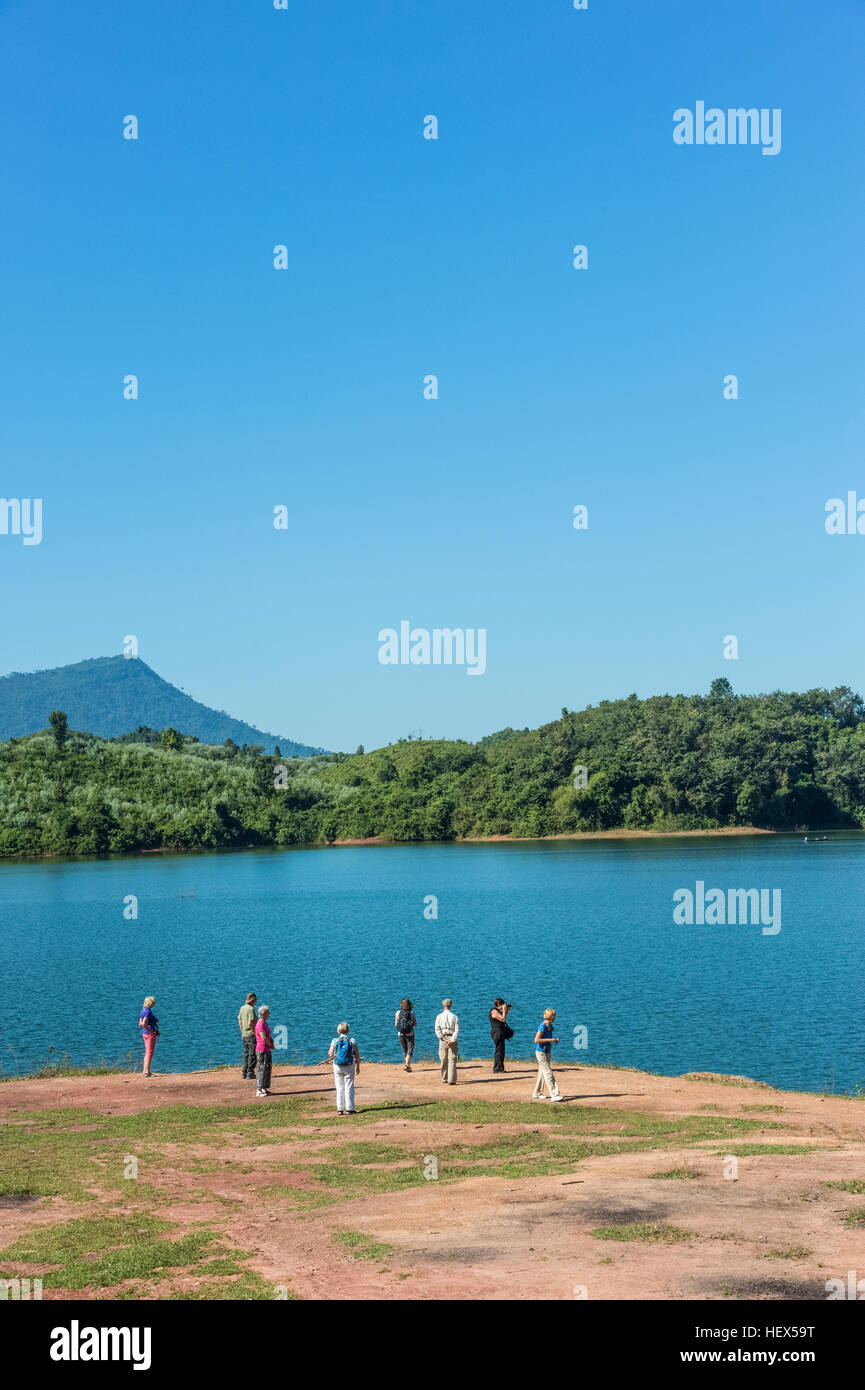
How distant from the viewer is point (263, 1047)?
90.6 feet

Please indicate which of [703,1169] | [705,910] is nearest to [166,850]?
[705,910]

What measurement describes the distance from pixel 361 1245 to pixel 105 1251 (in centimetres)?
343

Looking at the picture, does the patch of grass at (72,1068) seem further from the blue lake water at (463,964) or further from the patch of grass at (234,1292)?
the patch of grass at (234,1292)

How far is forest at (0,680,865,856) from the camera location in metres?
162

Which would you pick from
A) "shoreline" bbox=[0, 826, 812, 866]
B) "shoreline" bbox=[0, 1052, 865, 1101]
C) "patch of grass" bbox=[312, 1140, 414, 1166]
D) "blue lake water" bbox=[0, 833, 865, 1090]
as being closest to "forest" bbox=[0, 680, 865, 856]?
"shoreline" bbox=[0, 826, 812, 866]

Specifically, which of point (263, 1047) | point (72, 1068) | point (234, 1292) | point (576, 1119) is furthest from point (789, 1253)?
point (72, 1068)

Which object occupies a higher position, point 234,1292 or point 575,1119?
point 234,1292

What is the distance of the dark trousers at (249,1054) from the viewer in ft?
94.0

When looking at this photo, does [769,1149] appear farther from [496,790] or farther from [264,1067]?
[496,790]

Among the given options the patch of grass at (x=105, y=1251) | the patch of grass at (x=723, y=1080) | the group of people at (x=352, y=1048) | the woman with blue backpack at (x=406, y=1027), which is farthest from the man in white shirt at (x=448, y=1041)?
the patch of grass at (x=105, y=1251)

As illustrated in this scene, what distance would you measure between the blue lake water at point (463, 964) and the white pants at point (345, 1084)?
34.5ft

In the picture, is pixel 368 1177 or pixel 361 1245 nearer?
pixel 361 1245

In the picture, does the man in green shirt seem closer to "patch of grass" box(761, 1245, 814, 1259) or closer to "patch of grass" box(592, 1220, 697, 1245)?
"patch of grass" box(592, 1220, 697, 1245)
